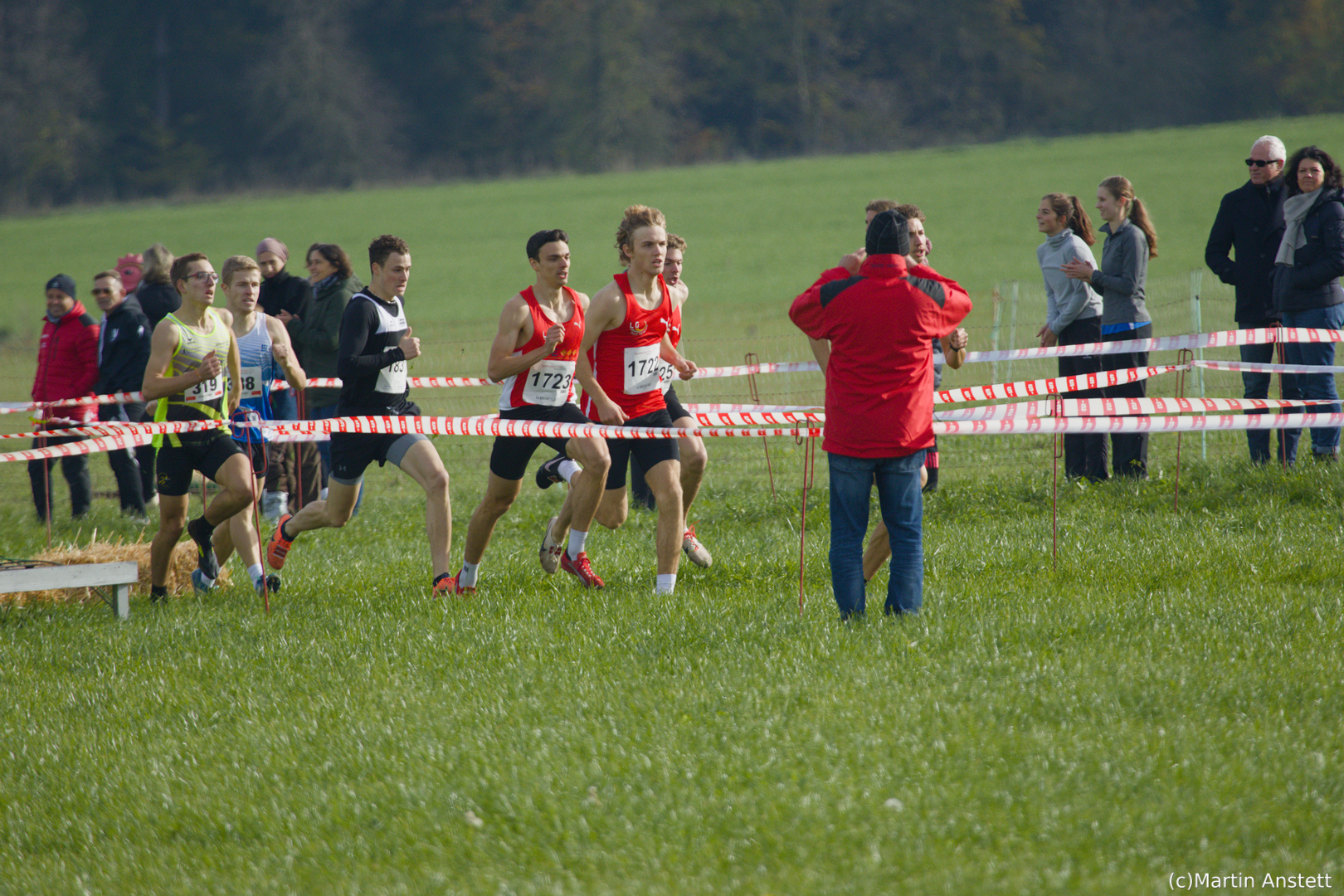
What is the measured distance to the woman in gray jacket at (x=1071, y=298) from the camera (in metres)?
9.31

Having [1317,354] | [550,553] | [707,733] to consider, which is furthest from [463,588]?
[1317,354]

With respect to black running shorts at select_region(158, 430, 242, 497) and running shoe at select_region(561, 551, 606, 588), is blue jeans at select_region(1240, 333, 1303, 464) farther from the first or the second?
black running shorts at select_region(158, 430, 242, 497)

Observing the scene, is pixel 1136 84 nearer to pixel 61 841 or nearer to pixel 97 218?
pixel 97 218

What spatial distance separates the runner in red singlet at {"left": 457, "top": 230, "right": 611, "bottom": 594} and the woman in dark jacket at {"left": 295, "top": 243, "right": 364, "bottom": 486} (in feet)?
11.9

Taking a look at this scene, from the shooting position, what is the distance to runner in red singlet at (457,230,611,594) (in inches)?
262

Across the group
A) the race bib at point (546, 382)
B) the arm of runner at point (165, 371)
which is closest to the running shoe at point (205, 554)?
the arm of runner at point (165, 371)

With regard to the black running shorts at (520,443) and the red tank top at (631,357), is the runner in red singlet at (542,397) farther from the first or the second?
the red tank top at (631,357)

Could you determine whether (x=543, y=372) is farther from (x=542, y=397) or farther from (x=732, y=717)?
(x=732, y=717)

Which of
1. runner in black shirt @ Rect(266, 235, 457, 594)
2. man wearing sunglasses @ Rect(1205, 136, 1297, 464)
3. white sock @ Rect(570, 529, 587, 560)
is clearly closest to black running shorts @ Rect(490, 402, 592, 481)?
runner in black shirt @ Rect(266, 235, 457, 594)

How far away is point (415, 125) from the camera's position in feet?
212

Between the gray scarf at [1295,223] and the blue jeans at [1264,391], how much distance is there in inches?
20.8

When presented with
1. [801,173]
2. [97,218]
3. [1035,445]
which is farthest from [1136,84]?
[1035,445]

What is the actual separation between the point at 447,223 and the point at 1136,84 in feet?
116

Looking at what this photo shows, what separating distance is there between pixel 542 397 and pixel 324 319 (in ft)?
13.2
